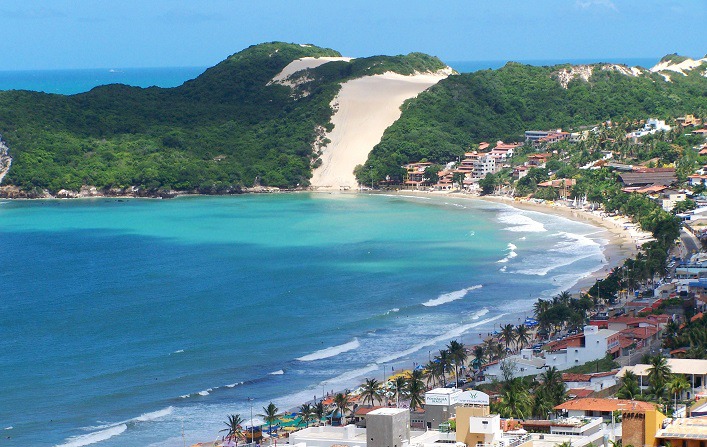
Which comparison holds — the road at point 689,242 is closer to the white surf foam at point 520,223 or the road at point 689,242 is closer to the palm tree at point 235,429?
the white surf foam at point 520,223

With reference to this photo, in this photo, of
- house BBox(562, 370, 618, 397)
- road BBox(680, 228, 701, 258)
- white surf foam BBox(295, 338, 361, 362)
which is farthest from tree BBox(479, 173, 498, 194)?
house BBox(562, 370, 618, 397)

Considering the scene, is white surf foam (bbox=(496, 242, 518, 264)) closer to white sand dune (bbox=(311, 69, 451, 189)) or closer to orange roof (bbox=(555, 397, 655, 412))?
orange roof (bbox=(555, 397, 655, 412))

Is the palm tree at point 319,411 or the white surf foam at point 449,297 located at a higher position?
the white surf foam at point 449,297

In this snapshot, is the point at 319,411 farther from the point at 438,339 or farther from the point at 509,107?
the point at 509,107

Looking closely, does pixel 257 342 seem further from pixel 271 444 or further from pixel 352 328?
pixel 271 444

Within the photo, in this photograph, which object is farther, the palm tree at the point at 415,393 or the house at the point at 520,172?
the house at the point at 520,172

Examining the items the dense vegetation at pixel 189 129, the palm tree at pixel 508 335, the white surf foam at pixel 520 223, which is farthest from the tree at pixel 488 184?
the palm tree at pixel 508 335

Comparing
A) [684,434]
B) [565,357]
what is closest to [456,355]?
[565,357]
